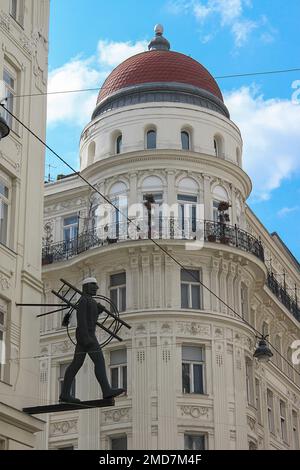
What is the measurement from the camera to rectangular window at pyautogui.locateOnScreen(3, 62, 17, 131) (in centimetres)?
2700

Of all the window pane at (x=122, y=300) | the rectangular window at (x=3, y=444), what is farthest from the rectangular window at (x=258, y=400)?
the rectangular window at (x=3, y=444)

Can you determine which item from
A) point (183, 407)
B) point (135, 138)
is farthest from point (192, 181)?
point (183, 407)

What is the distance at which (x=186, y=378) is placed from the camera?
41.1 m

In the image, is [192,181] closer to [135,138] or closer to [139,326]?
[135,138]

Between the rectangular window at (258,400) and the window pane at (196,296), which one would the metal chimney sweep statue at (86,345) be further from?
the rectangular window at (258,400)

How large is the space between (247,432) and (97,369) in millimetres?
19965

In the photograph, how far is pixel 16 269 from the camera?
25734 mm

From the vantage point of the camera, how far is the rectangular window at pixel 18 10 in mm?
28625

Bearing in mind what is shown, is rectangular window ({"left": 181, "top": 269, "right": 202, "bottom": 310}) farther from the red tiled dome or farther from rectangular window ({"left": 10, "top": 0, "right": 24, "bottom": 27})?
A: rectangular window ({"left": 10, "top": 0, "right": 24, "bottom": 27})

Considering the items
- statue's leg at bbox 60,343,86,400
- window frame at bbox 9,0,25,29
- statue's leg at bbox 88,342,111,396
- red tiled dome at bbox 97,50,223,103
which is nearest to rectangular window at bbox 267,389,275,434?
red tiled dome at bbox 97,50,223,103

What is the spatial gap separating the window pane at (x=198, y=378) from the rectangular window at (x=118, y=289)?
12.7 ft

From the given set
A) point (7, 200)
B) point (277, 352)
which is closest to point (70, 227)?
point (277, 352)

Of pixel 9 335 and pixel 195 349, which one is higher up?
pixel 195 349

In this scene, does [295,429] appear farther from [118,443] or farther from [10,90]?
[10,90]
